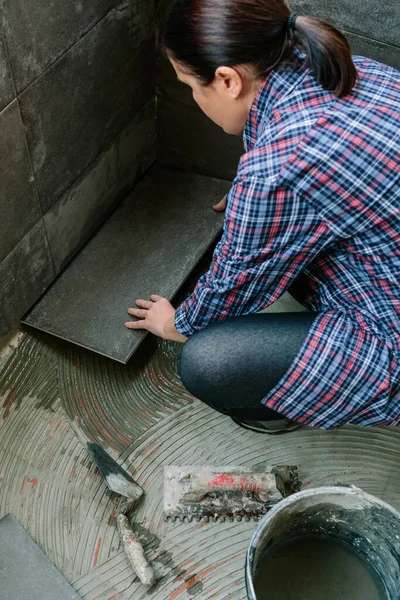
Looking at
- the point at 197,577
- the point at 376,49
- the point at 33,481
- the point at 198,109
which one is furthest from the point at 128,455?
the point at 376,49

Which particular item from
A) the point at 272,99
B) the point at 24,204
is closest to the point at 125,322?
the point at 24,204

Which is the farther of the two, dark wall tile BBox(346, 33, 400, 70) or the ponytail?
dark wall tile BBox(346, 33, 400, 70)

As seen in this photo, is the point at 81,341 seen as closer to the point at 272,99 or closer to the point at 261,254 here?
the point at 261,254

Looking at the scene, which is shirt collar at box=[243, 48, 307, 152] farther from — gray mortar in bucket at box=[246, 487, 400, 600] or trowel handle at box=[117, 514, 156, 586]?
trowel handle at box=[117, 514, 156, 586]

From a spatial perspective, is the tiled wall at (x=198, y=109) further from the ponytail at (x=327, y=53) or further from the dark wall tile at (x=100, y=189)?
the ponytail at (x=327, y=53)

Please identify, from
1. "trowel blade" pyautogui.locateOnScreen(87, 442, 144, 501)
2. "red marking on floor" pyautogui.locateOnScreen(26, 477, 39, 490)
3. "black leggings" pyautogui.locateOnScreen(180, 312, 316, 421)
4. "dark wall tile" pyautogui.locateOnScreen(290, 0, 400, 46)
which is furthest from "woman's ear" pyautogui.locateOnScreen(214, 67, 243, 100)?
"red marking on floor" pyautogui.locateOnScreen(26, 477, 39, 490)

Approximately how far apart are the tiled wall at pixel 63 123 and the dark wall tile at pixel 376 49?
615 millimetres

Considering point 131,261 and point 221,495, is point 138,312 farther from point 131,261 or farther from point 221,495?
point 221,495

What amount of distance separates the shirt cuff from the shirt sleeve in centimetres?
6

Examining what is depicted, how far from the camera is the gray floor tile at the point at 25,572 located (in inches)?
53.6

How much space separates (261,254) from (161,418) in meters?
0.71

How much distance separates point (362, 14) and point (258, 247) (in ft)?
2.57


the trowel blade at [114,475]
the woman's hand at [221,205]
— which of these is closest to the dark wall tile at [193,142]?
the woman's hand at [221,205]

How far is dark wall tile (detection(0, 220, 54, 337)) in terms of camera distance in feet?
5.28
